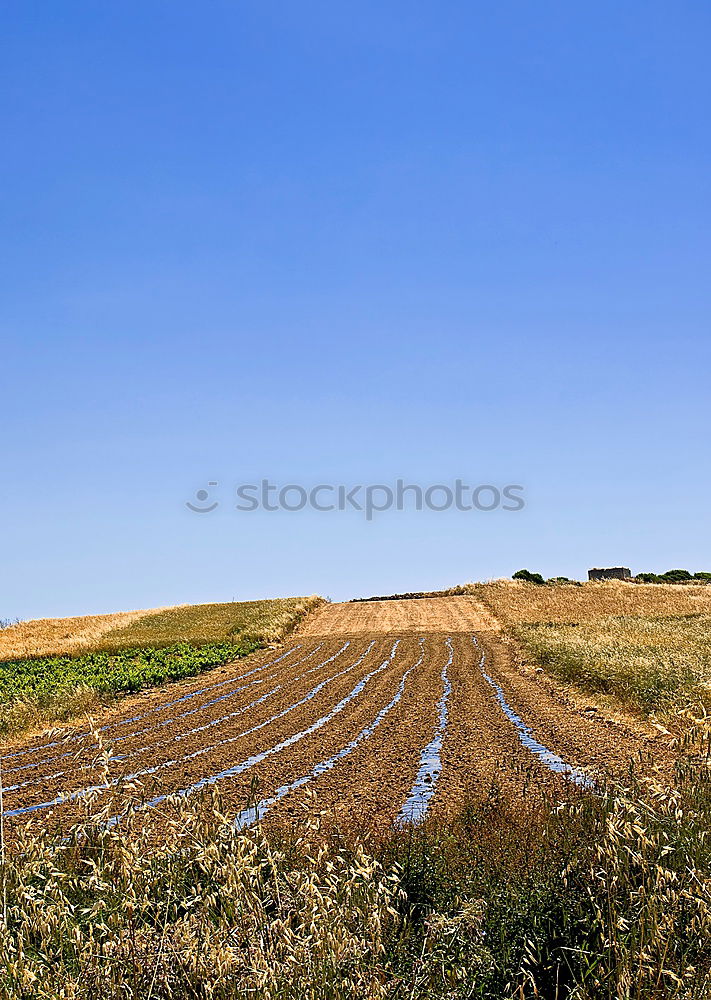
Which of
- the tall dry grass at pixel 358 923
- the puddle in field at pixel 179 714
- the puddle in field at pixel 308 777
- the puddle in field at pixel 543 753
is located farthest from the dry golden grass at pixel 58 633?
the tall dry grass at pixel 358 923

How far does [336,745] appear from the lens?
13055mm

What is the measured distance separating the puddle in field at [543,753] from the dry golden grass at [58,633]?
2374 centimetres

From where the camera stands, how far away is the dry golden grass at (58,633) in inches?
1432

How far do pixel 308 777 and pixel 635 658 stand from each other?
38.6ft

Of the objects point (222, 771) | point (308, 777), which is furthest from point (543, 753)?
point (222, 771)

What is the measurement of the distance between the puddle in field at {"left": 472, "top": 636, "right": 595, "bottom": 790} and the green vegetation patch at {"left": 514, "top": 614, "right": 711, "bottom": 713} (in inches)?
97.4

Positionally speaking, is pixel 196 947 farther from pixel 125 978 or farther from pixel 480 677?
pixel 480 677

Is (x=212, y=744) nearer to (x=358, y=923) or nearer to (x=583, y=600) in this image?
(x=358, y=923)

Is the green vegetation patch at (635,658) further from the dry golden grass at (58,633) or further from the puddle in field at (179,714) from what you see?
the dry golden grass at (58,633)

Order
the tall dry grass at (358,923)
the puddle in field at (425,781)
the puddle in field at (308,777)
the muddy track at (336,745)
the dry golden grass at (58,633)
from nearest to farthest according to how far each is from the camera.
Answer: the tall dry grass at (358,923)
the puddle in field at (308,777)
the puddle in field at (425,781)
the muddy track at (336,745)
the dry golden grass at (58,633)

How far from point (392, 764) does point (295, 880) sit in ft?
20.7

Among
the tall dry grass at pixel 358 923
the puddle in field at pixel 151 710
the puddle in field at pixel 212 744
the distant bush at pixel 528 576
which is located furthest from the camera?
the distant bush at pixel 528 576

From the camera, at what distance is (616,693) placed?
59.6 ft

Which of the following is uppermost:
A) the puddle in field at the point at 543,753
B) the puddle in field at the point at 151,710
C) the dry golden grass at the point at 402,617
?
the dry golden grass at the point at 402,617
